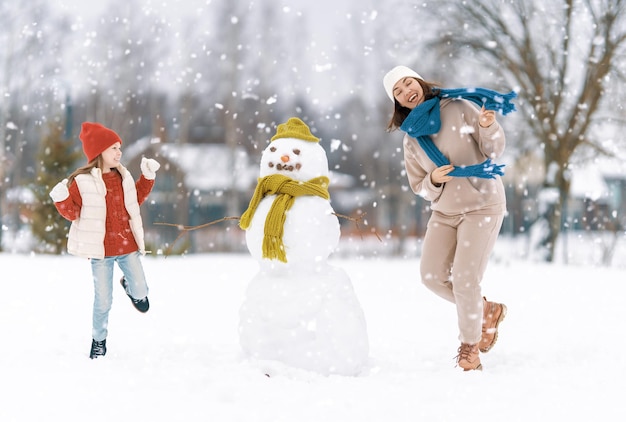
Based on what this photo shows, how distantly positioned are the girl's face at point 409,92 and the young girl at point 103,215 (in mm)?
1743

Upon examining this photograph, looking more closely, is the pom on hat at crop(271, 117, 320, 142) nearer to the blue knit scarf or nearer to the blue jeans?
the blue knit scarf

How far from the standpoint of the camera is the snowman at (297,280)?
3.82 meters

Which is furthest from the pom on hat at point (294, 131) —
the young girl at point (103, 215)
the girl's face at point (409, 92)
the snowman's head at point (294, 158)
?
the young girl at point (103, 215)

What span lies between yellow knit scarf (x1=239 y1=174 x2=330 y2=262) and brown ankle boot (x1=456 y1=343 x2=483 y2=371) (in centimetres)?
127

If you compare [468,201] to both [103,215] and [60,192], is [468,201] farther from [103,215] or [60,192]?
[60,192]

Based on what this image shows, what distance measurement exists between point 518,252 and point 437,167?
1402 cm

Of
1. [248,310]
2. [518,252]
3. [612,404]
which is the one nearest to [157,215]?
[518,252]

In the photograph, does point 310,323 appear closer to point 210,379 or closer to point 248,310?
point 248,310

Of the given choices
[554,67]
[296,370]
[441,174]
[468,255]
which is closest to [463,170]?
[441,174]

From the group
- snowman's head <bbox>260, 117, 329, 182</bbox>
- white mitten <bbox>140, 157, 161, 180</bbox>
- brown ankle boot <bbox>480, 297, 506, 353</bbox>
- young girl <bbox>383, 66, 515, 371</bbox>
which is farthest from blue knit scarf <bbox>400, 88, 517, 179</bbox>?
white mitten <bbox>140, 157, 161, 180</bbox>

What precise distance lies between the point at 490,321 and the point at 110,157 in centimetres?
282

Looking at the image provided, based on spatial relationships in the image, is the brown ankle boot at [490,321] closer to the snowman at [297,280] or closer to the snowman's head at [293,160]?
the snowman at [297,280]

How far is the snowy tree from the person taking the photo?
13.5 metres

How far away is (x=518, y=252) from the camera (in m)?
17.0
